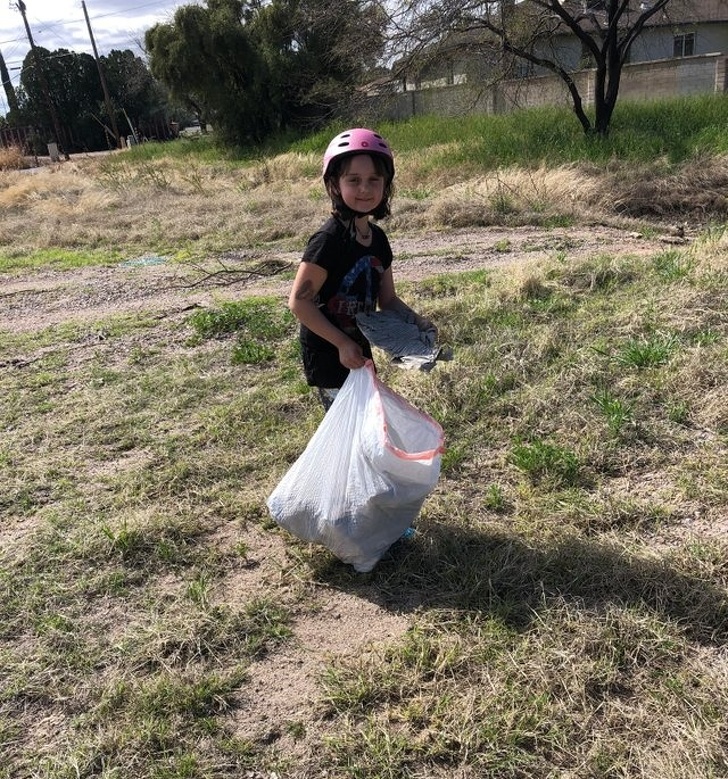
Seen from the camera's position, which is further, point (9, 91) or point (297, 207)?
point (9, 91)

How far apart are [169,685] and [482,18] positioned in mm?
12448

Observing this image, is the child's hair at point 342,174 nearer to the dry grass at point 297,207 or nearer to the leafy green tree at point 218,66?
the dry grass at point 297,207

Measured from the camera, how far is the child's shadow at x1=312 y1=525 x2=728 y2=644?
207cm

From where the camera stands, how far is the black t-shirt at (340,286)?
2.14m

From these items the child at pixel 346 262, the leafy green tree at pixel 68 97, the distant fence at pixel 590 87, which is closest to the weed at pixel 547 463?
the child at pixel 346 262

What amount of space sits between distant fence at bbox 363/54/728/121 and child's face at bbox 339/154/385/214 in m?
12.8

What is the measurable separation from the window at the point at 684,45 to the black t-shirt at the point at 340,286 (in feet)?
106

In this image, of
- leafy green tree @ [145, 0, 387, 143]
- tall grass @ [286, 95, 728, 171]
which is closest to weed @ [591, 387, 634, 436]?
tall grass @ [286, 95, 728, 171]

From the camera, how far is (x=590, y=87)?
58.0 feet

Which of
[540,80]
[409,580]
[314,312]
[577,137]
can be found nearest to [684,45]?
[540,80]

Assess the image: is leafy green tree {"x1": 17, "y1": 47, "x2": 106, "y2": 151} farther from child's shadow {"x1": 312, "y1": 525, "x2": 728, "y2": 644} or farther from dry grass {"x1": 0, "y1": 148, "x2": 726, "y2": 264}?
child's shadow {"x1": 312, "y1": 525, "x2": 728, "y2": 644}

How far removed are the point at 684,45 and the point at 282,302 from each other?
30683 millimetres

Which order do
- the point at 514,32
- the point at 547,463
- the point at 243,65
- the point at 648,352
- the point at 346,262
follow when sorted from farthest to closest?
the point at 243,65
the point at 514,32
the point at 648,352
the point at 547,463
the point at 346,262

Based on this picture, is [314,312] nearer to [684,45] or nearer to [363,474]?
[363,474]
